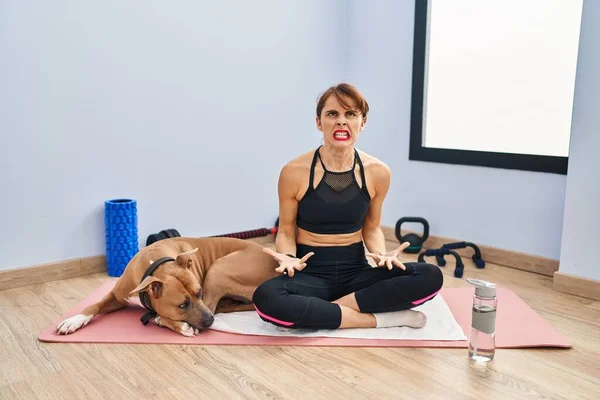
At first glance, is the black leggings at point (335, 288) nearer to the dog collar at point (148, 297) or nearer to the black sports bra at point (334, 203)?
the black sports bra at point (334, 203)

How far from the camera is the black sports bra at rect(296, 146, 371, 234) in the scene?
2.23m

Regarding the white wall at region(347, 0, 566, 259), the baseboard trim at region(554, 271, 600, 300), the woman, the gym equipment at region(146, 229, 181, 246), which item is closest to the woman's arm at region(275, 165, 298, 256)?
the woman

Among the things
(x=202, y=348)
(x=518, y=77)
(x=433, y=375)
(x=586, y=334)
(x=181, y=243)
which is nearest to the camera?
(x=433, y=375)

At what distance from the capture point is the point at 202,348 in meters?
2.03

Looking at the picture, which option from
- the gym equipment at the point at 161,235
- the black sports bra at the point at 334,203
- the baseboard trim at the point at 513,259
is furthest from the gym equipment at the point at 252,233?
the black sports bra at the point at 334,203

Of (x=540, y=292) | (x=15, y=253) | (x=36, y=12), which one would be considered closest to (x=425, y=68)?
(x=540, y=292)

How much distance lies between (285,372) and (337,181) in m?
0.80

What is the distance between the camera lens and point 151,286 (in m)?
2.06

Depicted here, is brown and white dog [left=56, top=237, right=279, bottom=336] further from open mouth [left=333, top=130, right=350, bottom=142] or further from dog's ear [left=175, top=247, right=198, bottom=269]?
open mouth [left=333, top=130, right=350, bottom=142]

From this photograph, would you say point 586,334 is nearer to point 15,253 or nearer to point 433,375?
point 433,375

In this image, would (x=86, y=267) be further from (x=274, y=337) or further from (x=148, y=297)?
(x=274, y=337)

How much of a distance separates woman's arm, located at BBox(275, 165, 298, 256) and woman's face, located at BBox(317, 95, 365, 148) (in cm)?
24

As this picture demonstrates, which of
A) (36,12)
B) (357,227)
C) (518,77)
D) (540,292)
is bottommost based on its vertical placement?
(540,292)

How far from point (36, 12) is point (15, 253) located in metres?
1.22
